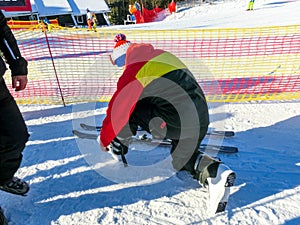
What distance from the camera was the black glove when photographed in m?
2.67

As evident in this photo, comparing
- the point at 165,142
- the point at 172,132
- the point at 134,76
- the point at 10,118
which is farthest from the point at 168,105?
the point at 10,118

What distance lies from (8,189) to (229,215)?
194 cm

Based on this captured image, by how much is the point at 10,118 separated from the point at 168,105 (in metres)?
1.27

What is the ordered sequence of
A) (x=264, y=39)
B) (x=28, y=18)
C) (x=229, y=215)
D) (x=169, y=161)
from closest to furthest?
(x=229, y=215) < (x=169, y=161) < (x=264, y=39) < (x=28, y=18)

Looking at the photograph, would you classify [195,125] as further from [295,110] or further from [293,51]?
[293,51]

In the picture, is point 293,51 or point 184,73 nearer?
point 184,73

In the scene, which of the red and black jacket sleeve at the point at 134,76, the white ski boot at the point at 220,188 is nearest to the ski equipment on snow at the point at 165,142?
the white ski boot at the point at 220,188

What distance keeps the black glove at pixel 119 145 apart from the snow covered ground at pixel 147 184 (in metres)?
0.20

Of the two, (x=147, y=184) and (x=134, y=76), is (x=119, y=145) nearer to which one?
(x=147, y=184)

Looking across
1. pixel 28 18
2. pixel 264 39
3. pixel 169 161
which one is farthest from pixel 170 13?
pixel 169 161

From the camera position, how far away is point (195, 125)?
230cm

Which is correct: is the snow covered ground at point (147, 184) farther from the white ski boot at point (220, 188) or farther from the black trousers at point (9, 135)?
the black trousers at point (9, 135)

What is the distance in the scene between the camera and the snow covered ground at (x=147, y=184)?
215 centimetres

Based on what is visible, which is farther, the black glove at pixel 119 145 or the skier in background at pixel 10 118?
the black glove at pixel 119 145
